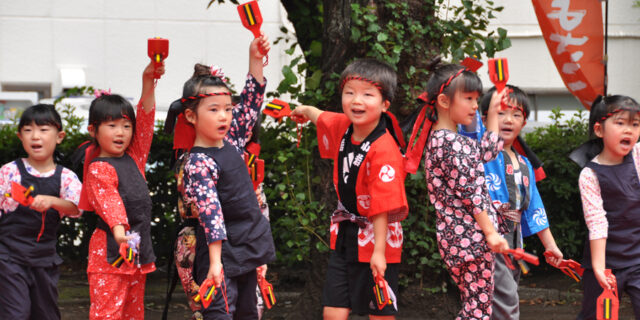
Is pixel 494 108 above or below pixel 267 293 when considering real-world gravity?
above

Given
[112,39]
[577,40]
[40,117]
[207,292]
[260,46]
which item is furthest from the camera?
[112,39]

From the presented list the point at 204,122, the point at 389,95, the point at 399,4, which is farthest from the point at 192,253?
the point at 399,4

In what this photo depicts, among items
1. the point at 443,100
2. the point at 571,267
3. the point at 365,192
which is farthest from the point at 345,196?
the point at 571,267

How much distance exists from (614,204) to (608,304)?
58cm

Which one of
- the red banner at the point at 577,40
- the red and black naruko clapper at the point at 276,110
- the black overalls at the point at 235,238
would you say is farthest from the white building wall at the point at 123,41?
the black overalls at the point at 235,238

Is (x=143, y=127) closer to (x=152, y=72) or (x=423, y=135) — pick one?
(x=152, y=72)

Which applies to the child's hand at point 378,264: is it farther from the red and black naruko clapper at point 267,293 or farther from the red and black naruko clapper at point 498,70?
the red and black naruko clapper at point 498,70

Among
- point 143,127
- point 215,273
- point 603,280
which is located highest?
point 143,127

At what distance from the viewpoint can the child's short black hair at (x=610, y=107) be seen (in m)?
4.43

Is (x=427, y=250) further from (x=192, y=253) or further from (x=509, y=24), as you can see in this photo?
(x=509, y=24)

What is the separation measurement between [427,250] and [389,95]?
1.85 meters

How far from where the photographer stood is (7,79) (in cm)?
1377

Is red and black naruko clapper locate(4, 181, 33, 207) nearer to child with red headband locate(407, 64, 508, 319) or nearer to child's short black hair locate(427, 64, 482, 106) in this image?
child with red headband locate(407, 64, 508, 319)

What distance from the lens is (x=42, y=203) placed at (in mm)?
4406
